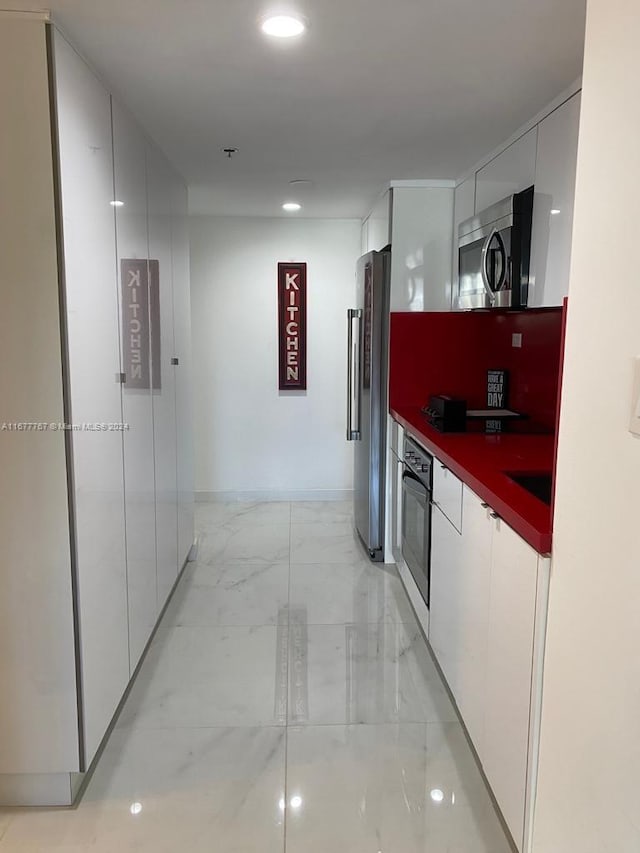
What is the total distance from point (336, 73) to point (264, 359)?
331cm

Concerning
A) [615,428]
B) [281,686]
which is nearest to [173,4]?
[615,428]

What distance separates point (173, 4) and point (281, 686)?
7.72 ft

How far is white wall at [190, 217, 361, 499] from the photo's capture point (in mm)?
5156

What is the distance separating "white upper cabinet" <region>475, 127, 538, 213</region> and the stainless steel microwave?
0.07m

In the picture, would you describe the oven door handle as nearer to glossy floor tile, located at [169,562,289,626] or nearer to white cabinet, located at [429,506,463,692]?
white cabinet, located at [429,506,463,692]

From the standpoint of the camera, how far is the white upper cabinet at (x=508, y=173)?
101 inches

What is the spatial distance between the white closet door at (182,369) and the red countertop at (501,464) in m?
1.21

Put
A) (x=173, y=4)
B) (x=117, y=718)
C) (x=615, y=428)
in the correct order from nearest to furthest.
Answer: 1. (x=615, y=428)
2. (x=173, y=4)
3. (x=117, y=718)

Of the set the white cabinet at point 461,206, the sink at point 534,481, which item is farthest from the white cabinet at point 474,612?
the white cabinet at point 461,206

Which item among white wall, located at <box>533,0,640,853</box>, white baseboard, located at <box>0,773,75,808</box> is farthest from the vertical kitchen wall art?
white wall, located at <box>533,0,640,853</box>

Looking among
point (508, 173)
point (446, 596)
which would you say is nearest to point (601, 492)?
point (446, 596)

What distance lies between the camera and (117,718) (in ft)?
7.95

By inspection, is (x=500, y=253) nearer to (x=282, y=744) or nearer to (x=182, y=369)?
(x=182, y=369)

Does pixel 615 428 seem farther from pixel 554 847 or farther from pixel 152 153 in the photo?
pixel 152 153
